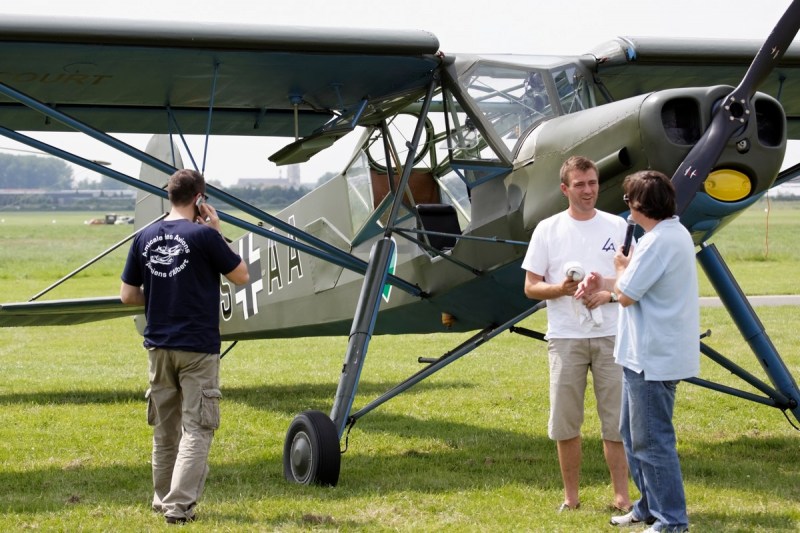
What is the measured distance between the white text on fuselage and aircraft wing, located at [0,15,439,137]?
64.6 inches

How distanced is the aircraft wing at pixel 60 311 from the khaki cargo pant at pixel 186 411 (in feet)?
12.4

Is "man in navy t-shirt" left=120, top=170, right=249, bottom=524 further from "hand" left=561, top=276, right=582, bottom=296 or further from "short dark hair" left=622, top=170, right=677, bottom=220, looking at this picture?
"short dark hair" left=622, top=170, right=677, bottom=220

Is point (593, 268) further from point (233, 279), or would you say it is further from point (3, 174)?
point (3, 174)

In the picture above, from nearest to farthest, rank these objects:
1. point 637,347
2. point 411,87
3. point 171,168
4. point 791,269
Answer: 1. point 637,347
2. point 171,168
3. point 411,87
4. point 791,269

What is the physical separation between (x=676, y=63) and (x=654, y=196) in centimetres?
398

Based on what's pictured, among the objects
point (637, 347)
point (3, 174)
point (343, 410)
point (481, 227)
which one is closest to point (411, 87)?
point (481, 227)

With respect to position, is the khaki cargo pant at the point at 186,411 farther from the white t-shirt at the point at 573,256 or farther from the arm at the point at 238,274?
the white t-shirt at the point at 573,256

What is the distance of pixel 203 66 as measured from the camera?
7.47 metres

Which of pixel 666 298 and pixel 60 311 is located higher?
pixel 666 298

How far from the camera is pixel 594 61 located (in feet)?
25.1

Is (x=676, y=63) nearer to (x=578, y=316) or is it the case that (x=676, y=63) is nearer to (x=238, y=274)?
(x=578, y=316)

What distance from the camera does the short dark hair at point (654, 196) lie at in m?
4.62

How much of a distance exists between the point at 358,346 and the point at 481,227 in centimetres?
116

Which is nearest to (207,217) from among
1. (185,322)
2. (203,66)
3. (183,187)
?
(183,187)
